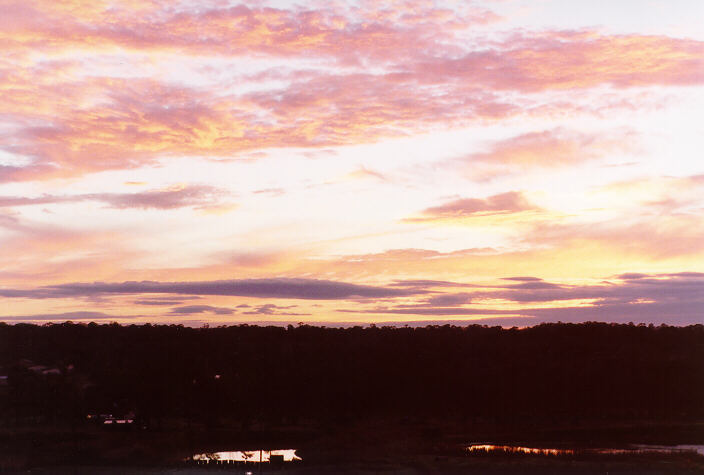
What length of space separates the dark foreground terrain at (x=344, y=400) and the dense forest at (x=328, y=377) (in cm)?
30

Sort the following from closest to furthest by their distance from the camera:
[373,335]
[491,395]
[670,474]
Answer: [670,474], [491,395], [373,335]

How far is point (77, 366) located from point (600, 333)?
4120 inches

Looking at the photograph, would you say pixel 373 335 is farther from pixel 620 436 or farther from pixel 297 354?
pixel 620 436

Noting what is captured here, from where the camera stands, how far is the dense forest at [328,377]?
10400 centimetres

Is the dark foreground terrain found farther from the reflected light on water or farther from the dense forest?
the reflected light on water

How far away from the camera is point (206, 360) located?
12200 cm

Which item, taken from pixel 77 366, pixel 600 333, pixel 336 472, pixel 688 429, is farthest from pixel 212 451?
pixel 600 333

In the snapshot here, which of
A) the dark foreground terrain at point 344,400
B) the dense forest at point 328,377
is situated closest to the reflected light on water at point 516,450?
the dark foreground terrain at point 344,400

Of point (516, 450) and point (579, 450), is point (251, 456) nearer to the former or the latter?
point (516, 450)

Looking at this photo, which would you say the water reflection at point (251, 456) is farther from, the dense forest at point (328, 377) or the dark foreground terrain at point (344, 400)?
the dense forest at point (328, 377)

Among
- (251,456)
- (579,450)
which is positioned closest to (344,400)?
(251,456)

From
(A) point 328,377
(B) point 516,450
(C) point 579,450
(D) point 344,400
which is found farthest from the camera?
(A) point 328,377

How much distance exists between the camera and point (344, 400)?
111m

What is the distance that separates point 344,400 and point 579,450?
1484 inches
